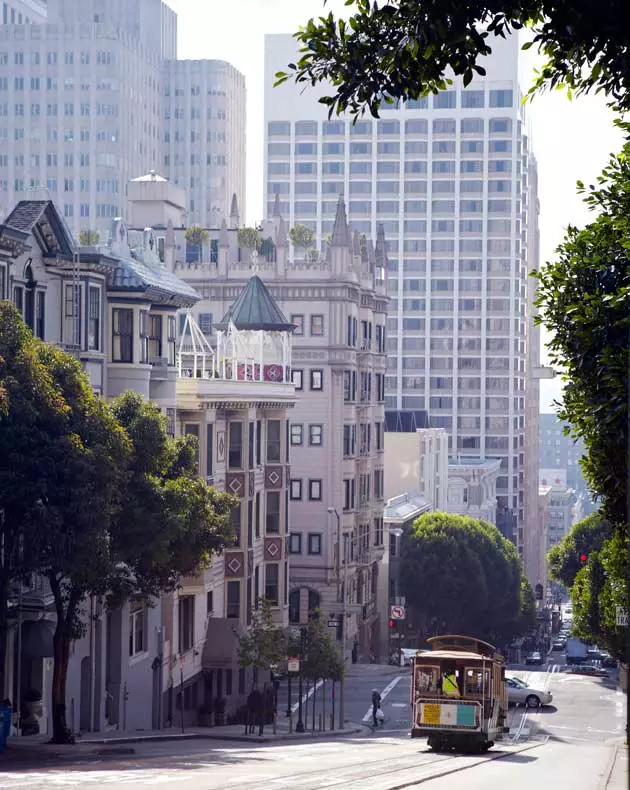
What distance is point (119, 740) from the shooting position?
140ft

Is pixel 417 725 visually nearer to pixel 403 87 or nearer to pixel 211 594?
pixel 211 594

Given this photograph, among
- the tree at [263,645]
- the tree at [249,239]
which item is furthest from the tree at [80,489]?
the tree at [249,239]

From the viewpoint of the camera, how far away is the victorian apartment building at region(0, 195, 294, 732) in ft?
146

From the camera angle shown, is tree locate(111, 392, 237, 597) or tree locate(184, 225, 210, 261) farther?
tree locate(184, 225, 210, 261)

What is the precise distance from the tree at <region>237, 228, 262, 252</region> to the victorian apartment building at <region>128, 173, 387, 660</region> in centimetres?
73

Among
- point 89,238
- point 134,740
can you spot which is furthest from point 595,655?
point 134,740

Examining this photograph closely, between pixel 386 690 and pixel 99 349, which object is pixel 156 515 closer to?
pixel 99 349

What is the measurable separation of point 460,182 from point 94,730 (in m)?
145

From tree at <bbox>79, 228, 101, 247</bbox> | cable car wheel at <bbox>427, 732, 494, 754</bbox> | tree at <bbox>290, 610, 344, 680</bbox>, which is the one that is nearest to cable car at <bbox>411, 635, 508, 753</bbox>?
cable car wheel at <bbox>427, 732, 494, 754</bbox>

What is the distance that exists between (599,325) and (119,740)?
912 inches

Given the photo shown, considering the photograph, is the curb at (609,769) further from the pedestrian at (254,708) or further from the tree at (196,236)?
the tree at (196,236)

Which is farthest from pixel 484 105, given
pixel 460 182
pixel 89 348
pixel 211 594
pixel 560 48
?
pixel 560 48

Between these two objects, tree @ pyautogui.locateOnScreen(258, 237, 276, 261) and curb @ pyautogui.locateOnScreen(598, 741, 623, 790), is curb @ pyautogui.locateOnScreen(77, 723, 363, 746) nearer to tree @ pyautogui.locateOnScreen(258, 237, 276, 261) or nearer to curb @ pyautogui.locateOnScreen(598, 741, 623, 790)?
curb @ pyautogui.locateOnScreen(598, 741, 623, 790)

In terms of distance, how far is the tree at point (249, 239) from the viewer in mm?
94119
